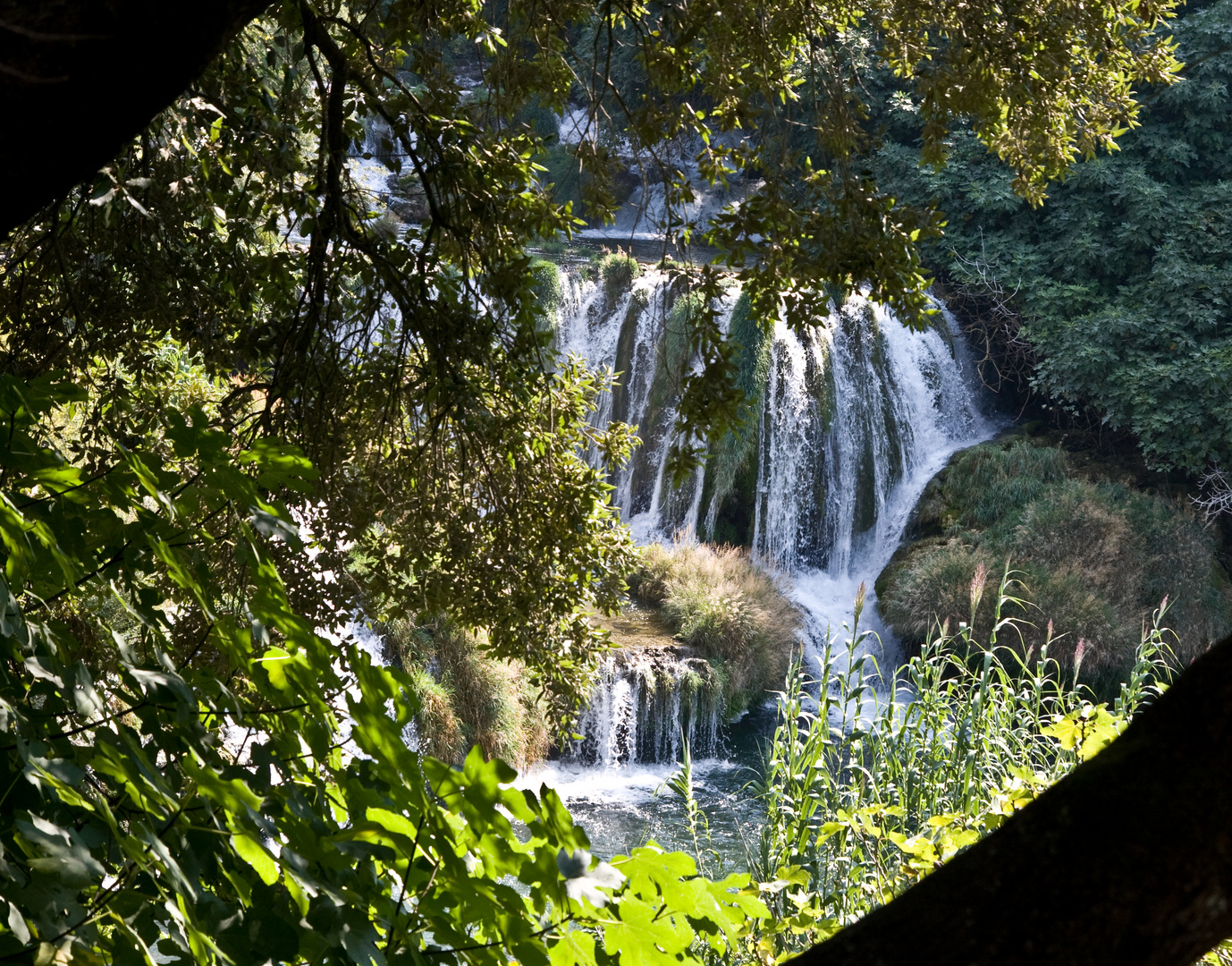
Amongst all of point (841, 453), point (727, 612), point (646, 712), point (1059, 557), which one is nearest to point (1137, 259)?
point (1059, 557)

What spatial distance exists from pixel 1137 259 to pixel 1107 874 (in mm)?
15962

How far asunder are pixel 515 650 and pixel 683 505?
926cm

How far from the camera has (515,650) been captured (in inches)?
171

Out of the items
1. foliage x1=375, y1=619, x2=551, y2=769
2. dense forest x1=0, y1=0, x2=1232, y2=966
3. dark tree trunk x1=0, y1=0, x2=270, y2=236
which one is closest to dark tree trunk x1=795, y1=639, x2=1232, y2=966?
dense forest x1=0, y1=0, x2=1232, y2=966

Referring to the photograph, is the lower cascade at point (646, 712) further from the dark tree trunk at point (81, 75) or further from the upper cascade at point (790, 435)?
the dark tree trunk at point (81, 75)

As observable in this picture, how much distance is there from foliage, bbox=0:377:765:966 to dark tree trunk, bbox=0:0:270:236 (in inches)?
11.9

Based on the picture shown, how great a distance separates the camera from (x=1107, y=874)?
2.44ft

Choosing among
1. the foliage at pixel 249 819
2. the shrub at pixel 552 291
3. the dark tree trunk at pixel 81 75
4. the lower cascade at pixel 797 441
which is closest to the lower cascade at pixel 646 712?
the lower cascade at pixel 797 441

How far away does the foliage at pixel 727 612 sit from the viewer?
1053 centimetres

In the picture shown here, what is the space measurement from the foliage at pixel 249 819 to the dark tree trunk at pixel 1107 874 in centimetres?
31

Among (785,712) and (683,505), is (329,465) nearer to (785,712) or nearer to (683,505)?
(785,712)

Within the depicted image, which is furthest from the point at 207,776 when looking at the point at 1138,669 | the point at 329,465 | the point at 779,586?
the point at 779,586

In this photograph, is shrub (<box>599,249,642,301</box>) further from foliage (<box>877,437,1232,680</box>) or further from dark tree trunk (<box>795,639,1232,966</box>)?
dark tree trunk (<box>795,639,1232,966</box>)

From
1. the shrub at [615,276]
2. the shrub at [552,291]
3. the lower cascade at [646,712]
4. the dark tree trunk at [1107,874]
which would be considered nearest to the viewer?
the dark tree trunk at [1107,874]
